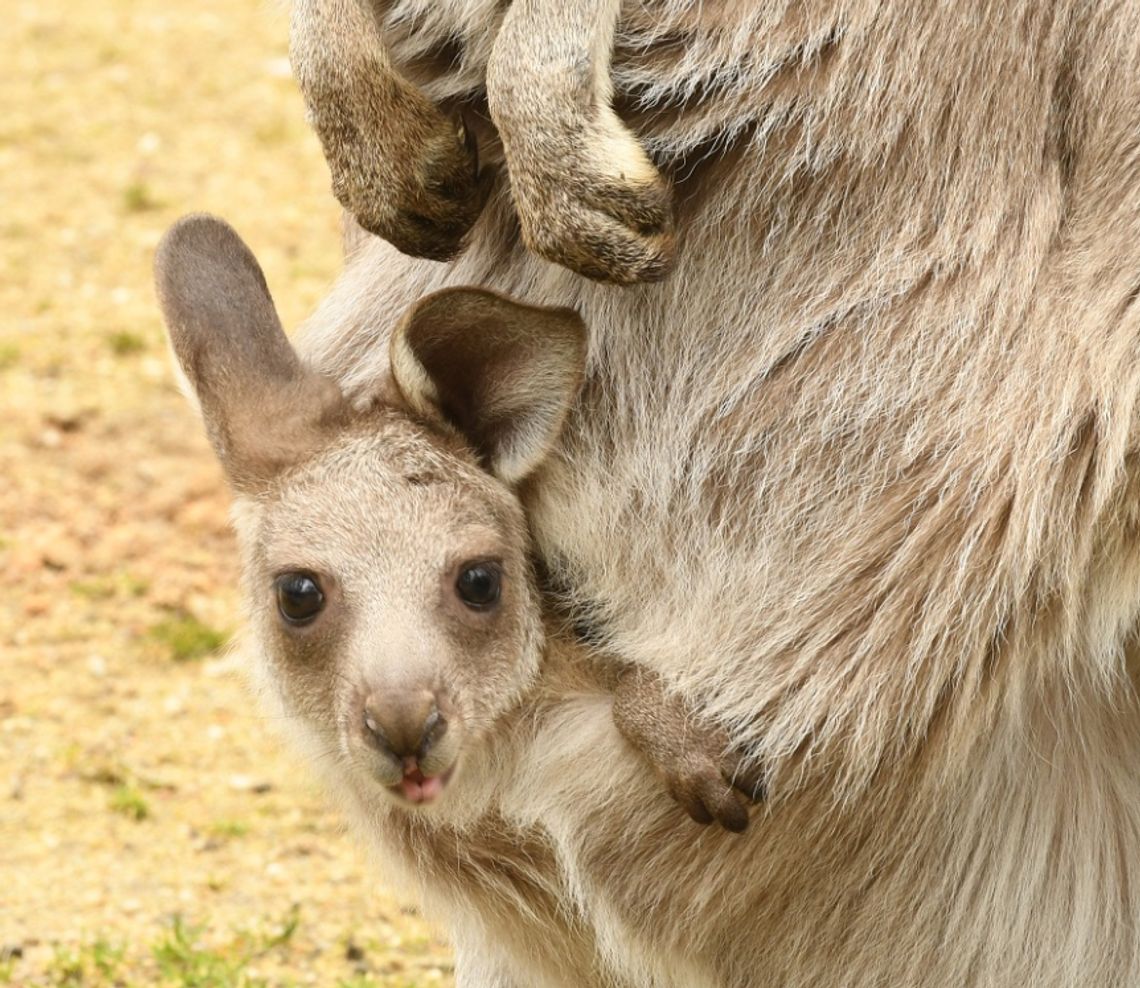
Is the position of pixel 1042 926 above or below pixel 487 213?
below

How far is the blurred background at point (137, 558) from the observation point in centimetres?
475

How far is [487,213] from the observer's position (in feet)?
11.4

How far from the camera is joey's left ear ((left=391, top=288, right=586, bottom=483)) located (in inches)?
127

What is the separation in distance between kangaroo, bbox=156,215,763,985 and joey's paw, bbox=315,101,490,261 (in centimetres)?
17

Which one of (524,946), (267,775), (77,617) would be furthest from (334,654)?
(77,617)

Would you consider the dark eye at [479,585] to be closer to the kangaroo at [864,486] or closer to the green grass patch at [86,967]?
the kangaroo at [864,486]

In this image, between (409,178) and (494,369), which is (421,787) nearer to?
(494,369)

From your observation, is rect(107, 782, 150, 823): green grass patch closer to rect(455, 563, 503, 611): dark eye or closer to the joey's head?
the joey's head

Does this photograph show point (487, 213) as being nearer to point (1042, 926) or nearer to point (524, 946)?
point (524, 946)

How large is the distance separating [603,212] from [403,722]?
0.86m

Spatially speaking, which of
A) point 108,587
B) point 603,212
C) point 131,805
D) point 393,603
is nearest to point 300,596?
point 393,603

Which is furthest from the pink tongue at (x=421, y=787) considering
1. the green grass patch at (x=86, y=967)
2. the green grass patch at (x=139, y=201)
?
the green grass patch at (x=139, y=201)

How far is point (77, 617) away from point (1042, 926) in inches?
145

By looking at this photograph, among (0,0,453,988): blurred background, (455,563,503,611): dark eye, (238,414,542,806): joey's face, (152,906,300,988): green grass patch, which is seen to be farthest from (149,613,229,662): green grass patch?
(455,563,503,611): dark eye
